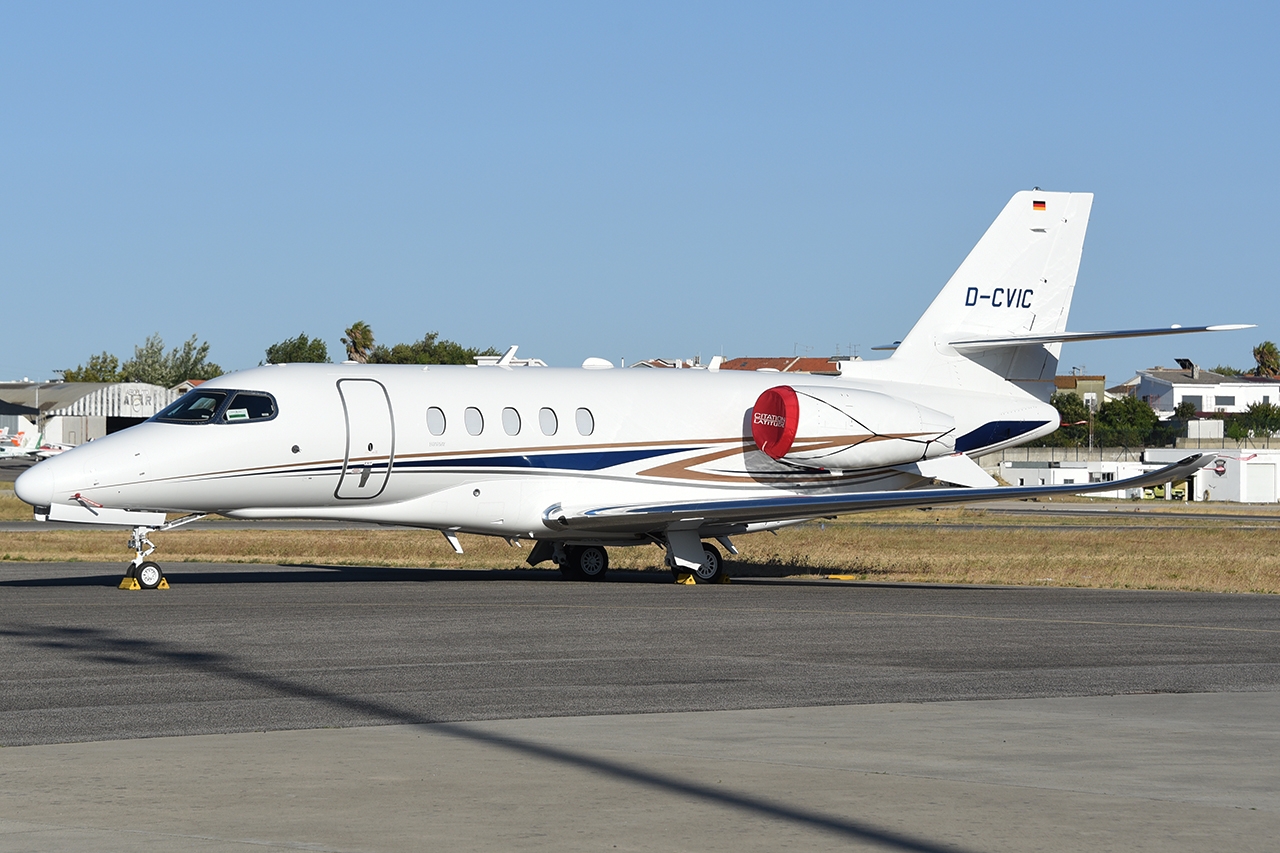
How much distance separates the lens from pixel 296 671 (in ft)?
42.2

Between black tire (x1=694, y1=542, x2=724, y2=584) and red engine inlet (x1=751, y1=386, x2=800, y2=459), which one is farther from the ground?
red engine inlet (x1=751, y1=386, x2=800, y2=459)

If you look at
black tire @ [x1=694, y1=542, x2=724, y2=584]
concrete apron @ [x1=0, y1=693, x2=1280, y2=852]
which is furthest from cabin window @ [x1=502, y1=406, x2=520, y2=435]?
concrete apron @ [x1=0, y1=693, x2=1280, y2=852]

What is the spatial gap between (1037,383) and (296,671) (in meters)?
18.9

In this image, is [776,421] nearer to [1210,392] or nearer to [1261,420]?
[1261,420]

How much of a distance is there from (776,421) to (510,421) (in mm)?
4743

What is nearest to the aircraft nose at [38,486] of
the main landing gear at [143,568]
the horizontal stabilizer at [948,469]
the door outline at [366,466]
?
the main landing gear at [143,568]

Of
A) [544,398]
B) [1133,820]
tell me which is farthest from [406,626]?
[1133,820]

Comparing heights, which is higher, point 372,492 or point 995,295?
point 995,295

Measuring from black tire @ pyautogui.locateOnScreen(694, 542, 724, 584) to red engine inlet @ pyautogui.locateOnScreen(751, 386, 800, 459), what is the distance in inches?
80.4

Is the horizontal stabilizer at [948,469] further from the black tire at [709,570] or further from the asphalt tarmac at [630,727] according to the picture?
the asphalt tarmac at [630,727]

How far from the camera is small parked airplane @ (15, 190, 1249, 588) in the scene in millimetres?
21781

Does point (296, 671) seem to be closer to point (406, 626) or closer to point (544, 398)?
point (406, 626)

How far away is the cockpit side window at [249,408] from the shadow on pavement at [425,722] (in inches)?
245

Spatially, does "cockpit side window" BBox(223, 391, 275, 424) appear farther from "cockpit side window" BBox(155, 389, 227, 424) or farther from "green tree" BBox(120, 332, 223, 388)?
"green tree" BBox(120, 332, 223, 388)
